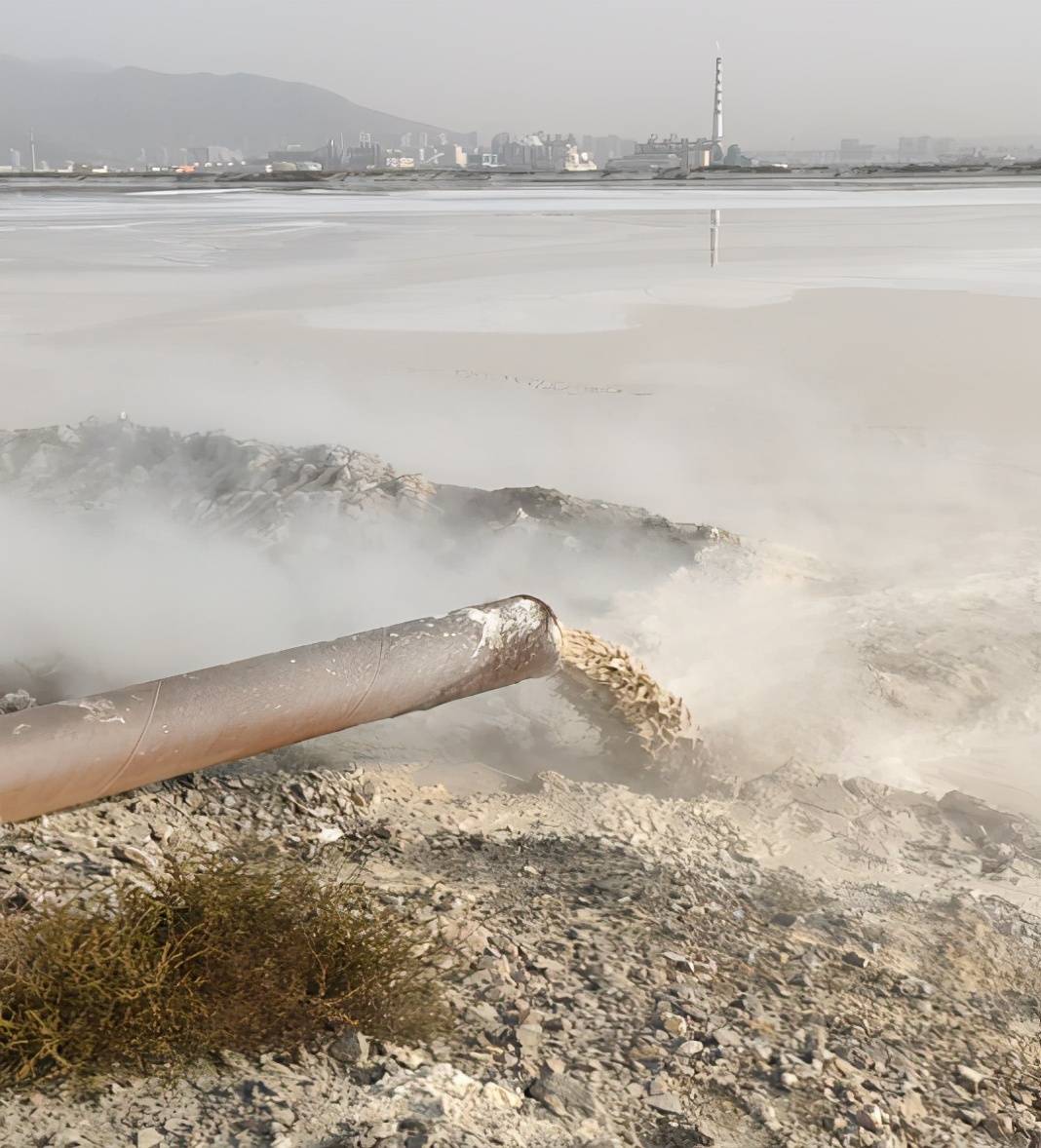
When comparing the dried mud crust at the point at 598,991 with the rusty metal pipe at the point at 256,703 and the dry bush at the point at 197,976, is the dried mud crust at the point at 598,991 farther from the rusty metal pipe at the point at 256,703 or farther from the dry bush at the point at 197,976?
the rusty metal pipe at the point at 256,703

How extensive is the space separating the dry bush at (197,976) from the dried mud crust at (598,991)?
0.31ft

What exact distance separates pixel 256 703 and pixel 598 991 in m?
1.78

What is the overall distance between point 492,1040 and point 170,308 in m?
22.4

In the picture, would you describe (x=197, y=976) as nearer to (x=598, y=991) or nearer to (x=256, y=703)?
(x=598, y=991)

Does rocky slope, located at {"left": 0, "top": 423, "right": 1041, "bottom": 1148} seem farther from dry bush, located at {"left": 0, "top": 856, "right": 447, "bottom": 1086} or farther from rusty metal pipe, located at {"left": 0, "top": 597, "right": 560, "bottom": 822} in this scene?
rusty metal pipe, located at {"left": 0, "top": 597, "right": 560, "bottom": 822}

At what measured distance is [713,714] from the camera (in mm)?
6473

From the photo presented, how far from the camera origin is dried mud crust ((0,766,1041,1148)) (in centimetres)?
309

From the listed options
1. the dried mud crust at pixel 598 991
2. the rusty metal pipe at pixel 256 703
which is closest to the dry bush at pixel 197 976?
the dried mud crust at pixel 598 991

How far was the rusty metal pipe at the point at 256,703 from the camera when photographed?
427cm

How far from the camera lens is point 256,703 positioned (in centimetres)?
461

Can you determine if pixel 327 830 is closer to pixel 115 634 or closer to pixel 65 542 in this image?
pixel 115 634

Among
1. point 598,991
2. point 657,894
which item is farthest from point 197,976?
point 657,894

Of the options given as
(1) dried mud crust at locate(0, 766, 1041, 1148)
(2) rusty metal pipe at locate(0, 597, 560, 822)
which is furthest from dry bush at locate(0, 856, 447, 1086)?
(2) rusty metal pipe at locate(0, 597, 560, 822)

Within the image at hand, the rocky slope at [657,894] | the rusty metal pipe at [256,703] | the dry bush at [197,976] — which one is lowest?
the rocky slope at [657,894]
